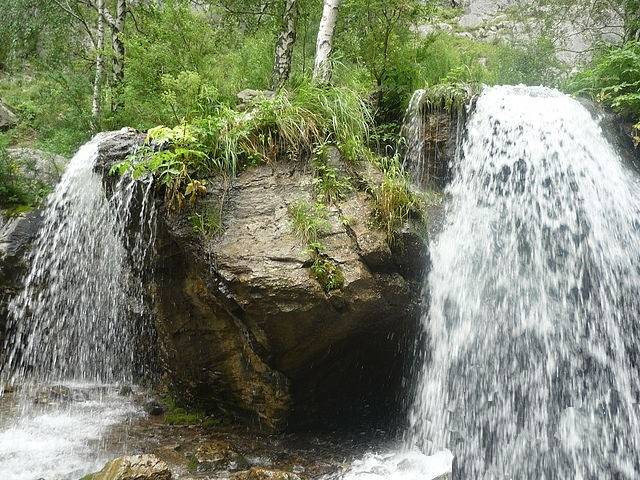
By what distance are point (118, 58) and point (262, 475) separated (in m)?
11.1

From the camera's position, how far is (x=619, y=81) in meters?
7.97

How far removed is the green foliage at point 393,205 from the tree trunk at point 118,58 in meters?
7.57

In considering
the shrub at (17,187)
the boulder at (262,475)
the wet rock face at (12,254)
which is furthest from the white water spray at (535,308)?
the shrub at (17,187)

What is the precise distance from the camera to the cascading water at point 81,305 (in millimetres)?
6059

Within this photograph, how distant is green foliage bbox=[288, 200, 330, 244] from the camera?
5062 mm

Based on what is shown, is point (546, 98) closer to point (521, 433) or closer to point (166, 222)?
point (521, 433)

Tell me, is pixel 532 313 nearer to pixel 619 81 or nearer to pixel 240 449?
pixel 240 449

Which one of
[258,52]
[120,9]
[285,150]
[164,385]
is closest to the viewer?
[285,150]

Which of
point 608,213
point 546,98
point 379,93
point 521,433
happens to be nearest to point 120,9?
point 379,93

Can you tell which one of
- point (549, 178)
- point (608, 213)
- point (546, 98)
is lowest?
→ point (608, 213)

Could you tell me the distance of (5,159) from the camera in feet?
29.6

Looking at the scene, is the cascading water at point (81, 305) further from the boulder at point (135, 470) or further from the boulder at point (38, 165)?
the boulder at point (135, 470)

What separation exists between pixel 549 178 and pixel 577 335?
2.19m

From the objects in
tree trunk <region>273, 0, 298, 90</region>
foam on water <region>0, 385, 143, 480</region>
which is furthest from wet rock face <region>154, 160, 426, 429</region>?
tree trunk <region>273, 0, 298, 90</region>
